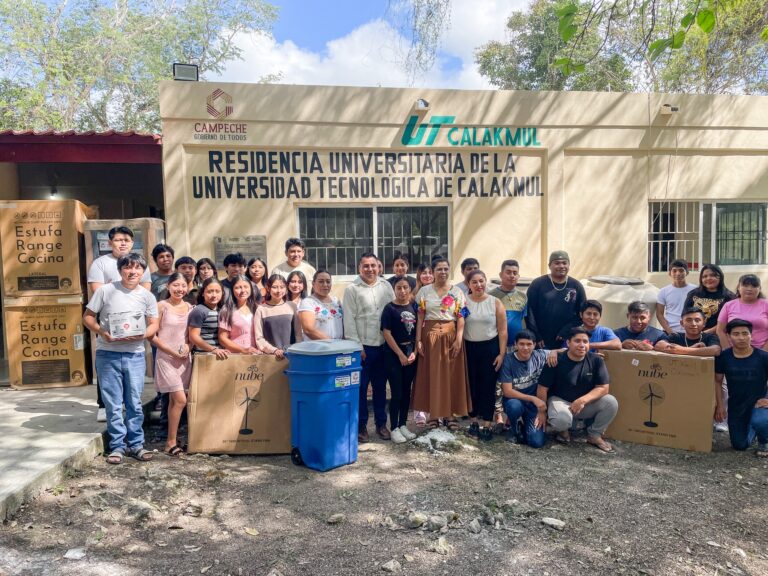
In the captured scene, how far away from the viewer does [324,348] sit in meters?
4.44

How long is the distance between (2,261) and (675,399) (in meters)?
7.42

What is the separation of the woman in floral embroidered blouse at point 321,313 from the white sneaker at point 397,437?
1.01m

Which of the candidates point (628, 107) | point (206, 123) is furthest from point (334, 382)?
point (628, 107)

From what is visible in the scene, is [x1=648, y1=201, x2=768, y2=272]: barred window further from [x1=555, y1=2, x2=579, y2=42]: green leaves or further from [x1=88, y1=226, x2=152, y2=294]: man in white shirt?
[x1=88, y1=226, x2=152, y2=294]: man in white shirt

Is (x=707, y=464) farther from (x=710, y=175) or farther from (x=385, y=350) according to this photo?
(x=710, y=175)

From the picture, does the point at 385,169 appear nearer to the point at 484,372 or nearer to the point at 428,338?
the point at 428,338

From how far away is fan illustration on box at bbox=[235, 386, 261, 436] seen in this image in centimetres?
488

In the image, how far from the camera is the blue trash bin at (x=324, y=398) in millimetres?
4445

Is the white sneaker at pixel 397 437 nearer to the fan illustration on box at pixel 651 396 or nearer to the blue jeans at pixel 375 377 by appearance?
the blue jeans at pixel 375 377

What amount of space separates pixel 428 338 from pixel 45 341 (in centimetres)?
468

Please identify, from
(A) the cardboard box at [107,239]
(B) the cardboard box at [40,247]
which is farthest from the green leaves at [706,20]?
(B) the cardboard box at [40,247]

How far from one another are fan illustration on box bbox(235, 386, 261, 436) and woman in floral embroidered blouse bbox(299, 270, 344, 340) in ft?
2.24

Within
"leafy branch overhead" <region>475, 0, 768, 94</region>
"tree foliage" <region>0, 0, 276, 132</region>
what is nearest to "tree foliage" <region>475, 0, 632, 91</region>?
"leafy branch overhead" <region>475, 0, 768, 94</region>

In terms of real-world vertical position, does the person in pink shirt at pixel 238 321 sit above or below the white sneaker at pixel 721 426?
above
